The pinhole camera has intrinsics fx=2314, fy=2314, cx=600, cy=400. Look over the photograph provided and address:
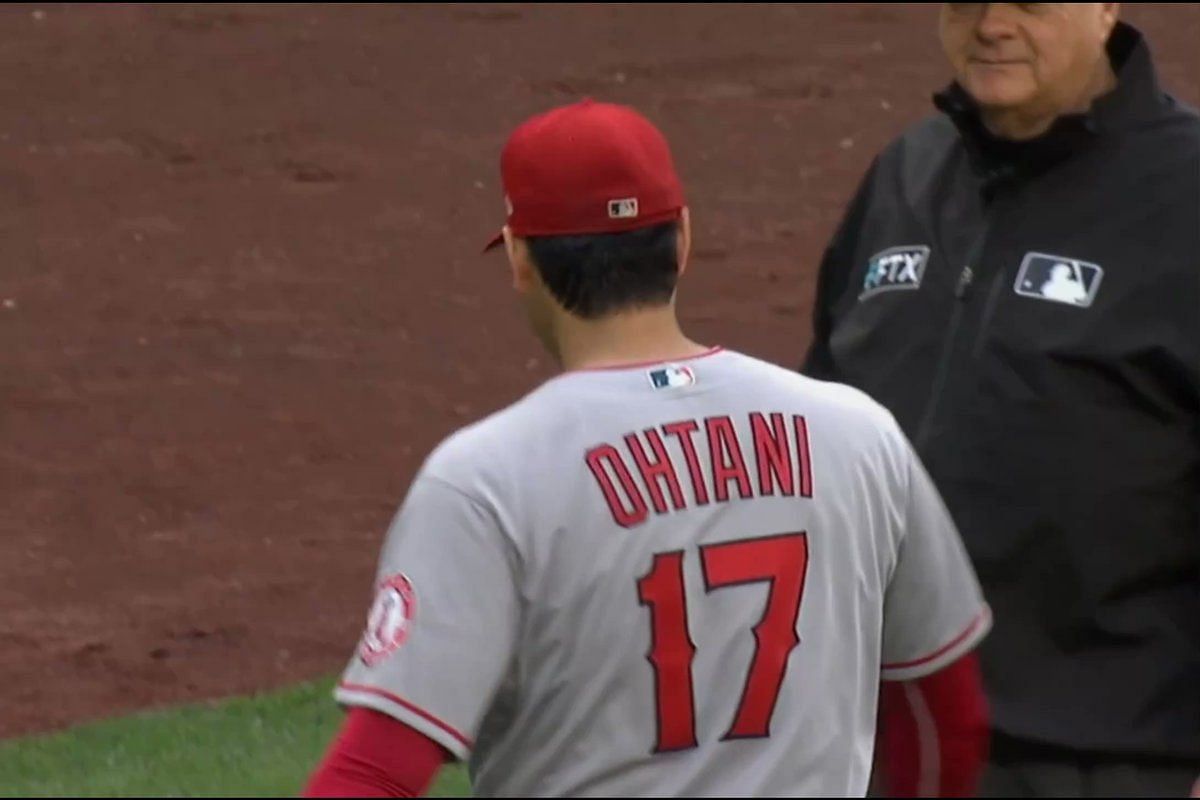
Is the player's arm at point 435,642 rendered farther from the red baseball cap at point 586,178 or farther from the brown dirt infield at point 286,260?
the brown dirt infield at point 286,260

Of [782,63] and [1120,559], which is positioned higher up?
[1120,559]

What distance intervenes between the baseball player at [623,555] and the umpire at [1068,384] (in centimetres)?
43

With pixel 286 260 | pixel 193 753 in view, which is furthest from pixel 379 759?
pixel 286 260

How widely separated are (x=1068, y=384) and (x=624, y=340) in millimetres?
627

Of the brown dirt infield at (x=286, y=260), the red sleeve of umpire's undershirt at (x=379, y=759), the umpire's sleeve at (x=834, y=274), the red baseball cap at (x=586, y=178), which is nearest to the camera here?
the red sleeve of umpire's undershirt at (x=379, y=759)

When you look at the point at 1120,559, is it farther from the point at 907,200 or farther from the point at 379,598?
the point at 379,598

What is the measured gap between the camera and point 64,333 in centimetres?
568

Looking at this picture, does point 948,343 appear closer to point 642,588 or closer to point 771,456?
point 771,456

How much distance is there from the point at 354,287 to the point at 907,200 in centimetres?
574

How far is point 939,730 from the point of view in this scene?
201 centimetres

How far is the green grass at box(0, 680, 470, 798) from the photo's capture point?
4.17 metres

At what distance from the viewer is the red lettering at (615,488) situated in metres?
1.74

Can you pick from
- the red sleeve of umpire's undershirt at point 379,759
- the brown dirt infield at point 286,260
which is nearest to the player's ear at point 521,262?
the red sleeve of umpire's undershirt at point 379,759

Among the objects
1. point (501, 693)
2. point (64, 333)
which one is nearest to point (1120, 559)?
point (501, 693)
